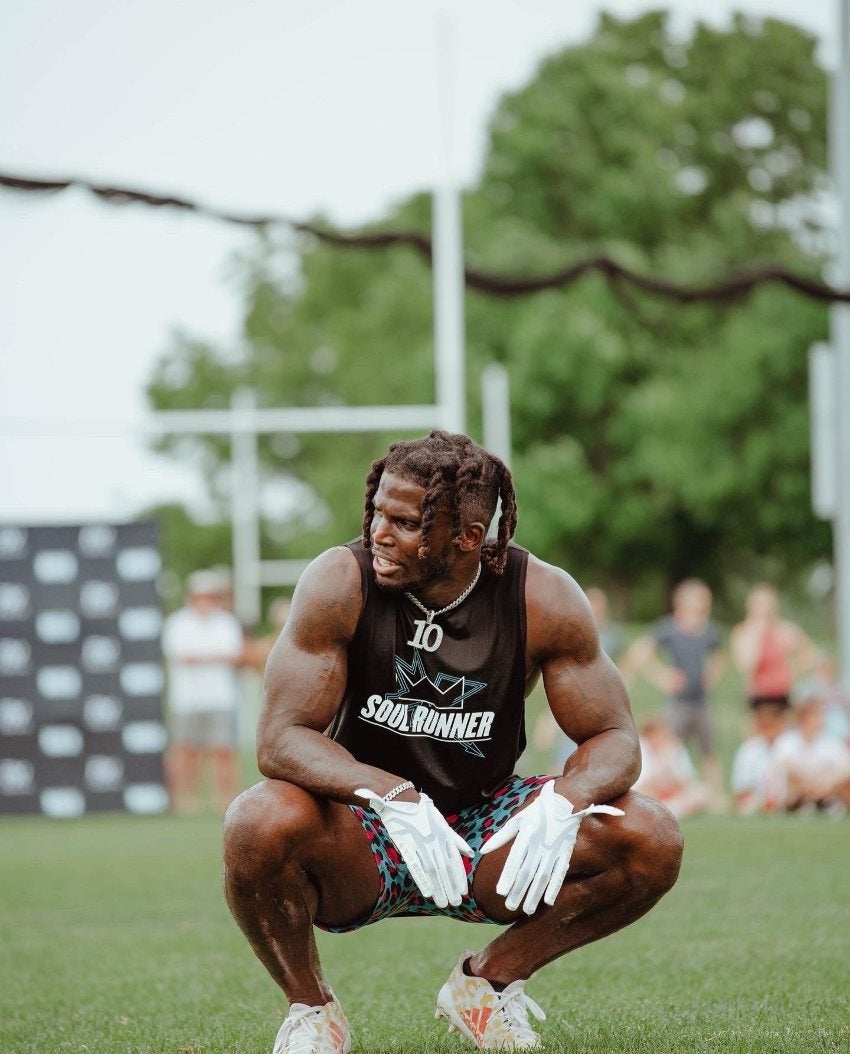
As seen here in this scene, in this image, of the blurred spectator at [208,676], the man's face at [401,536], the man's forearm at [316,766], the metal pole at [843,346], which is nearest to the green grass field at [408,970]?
the man's forearm at [316,766]

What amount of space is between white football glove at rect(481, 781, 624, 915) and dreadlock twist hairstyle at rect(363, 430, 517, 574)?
61 cm

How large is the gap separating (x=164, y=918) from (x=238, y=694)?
6808 mm

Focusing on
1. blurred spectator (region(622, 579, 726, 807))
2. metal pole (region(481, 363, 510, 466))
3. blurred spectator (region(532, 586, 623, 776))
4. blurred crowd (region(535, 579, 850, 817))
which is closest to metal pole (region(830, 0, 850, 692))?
blurred crowd (region(535, 579, 850, 817))

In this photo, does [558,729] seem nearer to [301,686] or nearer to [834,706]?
[834,706]

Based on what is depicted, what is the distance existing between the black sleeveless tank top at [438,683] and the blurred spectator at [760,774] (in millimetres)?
8558

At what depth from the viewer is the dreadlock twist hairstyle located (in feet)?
13.0

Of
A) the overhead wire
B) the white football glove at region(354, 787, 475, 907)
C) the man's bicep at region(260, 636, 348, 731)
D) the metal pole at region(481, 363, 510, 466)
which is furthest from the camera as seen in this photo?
the metal pole at region(481, 363, 510, 466)

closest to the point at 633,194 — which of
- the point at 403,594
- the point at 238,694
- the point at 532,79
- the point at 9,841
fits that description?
the point at 532,79

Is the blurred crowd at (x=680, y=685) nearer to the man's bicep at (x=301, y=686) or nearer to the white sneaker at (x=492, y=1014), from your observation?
the white sneaker at (x=492, y=1014)

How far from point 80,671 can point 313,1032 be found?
983 cm

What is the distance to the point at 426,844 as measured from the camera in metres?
3.72

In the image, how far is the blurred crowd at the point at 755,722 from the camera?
12.0 meters

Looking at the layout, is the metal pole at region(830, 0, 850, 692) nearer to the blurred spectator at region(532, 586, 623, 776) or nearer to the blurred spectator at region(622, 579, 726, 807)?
the blurred spectator at region(622, 579, 726, 807)

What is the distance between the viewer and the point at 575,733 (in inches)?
162
